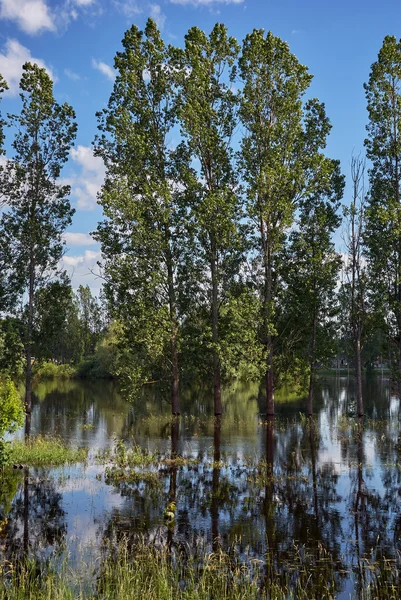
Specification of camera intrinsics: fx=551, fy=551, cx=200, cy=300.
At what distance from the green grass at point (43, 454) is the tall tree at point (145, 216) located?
12.5 m

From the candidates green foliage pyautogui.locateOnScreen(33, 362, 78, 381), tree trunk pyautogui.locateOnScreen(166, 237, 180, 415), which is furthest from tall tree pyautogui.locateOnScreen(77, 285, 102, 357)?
tree trunk pyautogui.locateOnScreen(166, 237, 180, 415)

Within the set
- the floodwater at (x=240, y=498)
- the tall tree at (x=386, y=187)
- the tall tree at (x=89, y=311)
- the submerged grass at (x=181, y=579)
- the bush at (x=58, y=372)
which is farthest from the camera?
the tall tree at (x=89, y=311)

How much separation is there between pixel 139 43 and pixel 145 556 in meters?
37.0

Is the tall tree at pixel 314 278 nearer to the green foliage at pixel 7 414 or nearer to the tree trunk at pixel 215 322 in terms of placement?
the tree trunk at pixel 215 322

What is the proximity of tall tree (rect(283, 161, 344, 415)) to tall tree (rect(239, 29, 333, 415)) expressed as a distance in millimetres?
1561

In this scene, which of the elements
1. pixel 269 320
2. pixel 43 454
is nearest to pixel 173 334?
pixel 269 320

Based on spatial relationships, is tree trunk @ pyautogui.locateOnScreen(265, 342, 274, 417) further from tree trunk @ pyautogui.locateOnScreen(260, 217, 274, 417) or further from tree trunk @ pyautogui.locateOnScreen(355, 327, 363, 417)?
tree trunk @ pyautogui.locateOnScreen(355, 327, 363, 417)

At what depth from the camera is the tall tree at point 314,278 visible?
134 ft

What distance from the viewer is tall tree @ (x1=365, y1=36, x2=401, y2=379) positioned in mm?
37125

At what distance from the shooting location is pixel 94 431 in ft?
115

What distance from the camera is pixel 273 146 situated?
3919 centimetres

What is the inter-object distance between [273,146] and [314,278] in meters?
10.1

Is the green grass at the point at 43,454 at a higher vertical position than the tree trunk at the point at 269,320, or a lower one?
lower

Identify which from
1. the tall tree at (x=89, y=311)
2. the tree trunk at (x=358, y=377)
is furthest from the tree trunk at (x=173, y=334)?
the tall tree at (x=89, y=311)
